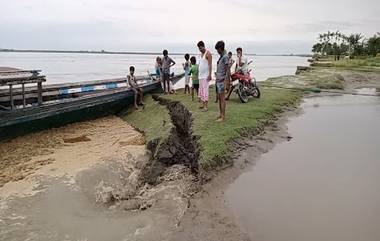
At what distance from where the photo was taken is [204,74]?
392 inches

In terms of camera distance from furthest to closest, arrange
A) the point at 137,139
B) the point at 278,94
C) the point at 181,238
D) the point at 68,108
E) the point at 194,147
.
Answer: the point at 278,94
the point at 68,108
the point at 137,139
the point at 194,147
the point at 181,238

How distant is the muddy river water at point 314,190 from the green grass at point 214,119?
0.72m

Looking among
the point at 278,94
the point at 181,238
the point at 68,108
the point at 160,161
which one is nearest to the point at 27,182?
the point at 160,161

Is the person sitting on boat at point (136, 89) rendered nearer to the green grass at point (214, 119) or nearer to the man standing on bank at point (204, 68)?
the green grass at point (214, 119)

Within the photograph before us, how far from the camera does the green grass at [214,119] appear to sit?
718 centimetres

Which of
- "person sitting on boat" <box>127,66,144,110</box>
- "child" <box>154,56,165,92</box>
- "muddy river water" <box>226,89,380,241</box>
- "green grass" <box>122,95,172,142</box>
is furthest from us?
"child" <box>154,56,165,92</box>

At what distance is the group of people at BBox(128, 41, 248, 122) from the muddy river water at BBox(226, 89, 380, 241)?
6.15 feet

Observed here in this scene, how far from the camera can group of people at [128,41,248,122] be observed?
8.80 metres

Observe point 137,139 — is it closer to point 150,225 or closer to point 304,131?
point 304,131

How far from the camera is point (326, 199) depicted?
18.2 feet

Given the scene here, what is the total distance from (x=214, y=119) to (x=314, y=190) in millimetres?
3601

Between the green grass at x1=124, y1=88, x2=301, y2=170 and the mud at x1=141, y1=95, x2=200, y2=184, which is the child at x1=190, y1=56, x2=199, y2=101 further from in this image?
the mud at x1=141, y1=95, x2=200, y2=184

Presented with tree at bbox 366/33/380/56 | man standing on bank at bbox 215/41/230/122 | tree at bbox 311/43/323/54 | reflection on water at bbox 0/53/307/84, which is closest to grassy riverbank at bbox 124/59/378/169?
man standing on bank at bbox 215/41/230/122

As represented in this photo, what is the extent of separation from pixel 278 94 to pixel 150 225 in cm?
1098
